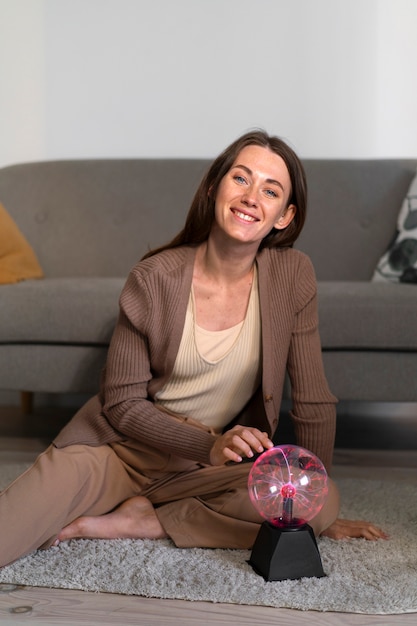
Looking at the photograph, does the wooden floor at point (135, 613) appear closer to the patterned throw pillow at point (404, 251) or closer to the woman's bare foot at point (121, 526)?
the woman's bare foot at point (121, 526)

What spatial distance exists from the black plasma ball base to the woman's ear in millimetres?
686

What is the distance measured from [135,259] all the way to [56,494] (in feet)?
5.25

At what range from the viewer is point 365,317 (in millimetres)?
2461

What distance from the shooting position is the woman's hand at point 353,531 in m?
1.90

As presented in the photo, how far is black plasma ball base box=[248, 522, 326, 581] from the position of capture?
1.63m

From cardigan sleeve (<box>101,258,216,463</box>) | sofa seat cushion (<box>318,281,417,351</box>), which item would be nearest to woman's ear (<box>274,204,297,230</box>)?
cardigan sleeve (<box>101,258,216,463</box>)

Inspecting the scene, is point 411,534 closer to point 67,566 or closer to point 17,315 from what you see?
point 67,566

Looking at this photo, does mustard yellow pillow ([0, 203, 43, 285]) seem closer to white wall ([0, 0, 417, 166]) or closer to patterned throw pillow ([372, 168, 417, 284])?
white wall ([0, 0, 417, 166])

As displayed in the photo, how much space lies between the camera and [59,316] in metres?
2.55

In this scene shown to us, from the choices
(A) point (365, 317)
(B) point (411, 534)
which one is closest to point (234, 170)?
(A) point (365, 317)

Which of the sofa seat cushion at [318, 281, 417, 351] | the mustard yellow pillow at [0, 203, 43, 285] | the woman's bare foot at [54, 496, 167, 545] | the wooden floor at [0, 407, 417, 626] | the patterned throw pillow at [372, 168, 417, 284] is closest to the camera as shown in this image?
the wooden floor at [0, 407, 417, 626]

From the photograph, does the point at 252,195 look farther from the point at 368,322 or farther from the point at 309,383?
the point at 368,322

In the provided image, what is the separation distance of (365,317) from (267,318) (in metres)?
0.59

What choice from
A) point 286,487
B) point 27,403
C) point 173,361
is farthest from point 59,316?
point 286,487
